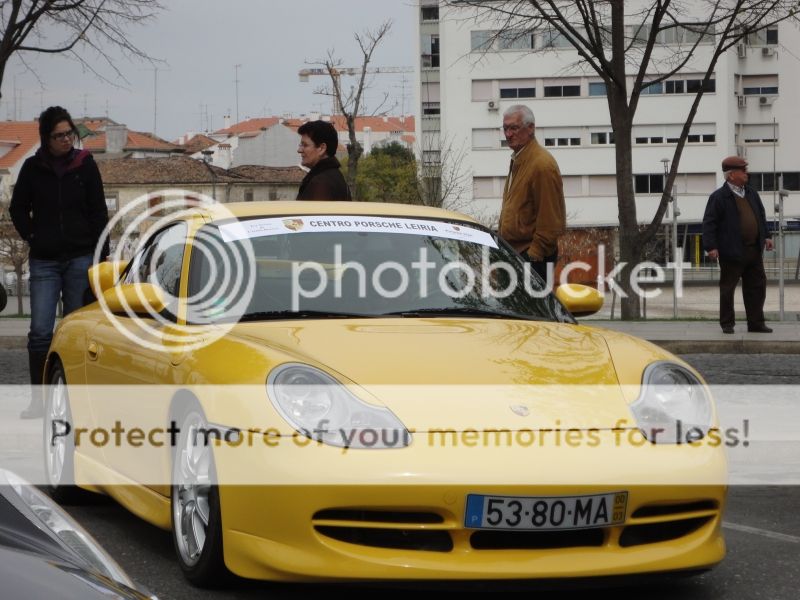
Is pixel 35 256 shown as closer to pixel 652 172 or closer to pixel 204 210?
pixel 204 210

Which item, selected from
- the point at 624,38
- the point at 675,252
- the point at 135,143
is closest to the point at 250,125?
the point at 135,143

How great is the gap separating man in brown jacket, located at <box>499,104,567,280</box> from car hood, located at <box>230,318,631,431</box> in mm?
4026

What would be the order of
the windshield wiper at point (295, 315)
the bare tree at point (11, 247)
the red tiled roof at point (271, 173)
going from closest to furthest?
the windshield wiper at point (295, 315)
the bare tree at point (11, 247)
the red tiled roof at point (271, 173)

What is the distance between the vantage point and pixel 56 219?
8.73m

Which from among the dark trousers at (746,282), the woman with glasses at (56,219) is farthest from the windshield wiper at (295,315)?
the dark trousers at (746,282)

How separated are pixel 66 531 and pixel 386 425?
5.40 ft

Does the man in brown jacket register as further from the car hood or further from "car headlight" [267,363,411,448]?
"car headlight" [267,363,411,448]

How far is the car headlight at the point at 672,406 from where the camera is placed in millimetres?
4367

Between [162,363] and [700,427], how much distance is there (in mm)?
1860

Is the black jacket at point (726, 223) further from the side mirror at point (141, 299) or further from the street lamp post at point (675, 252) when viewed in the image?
the street lamp post at point (675, 252)

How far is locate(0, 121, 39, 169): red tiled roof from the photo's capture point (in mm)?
106812

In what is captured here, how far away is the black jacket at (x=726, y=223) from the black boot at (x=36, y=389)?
807cm

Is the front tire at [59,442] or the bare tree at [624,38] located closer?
the front tire at [59,442]

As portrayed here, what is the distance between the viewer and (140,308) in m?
5.29
